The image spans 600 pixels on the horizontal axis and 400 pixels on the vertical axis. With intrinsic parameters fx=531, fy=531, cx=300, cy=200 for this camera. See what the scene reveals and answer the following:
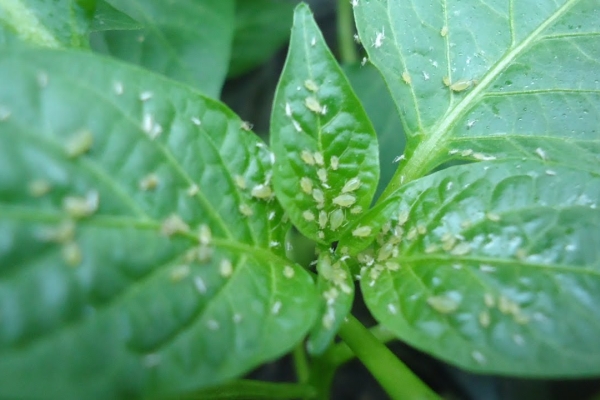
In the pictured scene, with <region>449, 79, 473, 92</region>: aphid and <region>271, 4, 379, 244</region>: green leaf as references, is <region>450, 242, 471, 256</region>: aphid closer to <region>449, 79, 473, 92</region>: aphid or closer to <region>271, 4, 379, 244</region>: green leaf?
<region>271, 4, 379, 244</region>: green leaf

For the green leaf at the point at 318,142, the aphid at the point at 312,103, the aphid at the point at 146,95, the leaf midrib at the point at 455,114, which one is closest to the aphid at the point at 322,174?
the green leaf at the point at 318,142

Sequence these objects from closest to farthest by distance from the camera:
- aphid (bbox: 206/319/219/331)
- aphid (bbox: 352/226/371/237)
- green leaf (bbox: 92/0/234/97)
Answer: aphid (bbox: 206/319/219/331)
aphid (bbox: 352/226/371/237)
green leaf (bbox: 92/0/234/97)

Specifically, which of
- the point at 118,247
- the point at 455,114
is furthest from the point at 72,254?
the point at 455,114

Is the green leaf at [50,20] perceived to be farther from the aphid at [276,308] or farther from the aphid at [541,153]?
the aphid at [541,153]

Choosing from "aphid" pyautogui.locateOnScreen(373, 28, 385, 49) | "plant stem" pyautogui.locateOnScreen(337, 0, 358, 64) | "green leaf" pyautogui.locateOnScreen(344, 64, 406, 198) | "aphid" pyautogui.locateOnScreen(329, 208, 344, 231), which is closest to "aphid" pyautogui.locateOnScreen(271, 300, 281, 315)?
"aphid" pyautogui.locateOnScreen(329, 208, 344, 231)

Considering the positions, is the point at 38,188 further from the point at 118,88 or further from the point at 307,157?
the point at 307,157

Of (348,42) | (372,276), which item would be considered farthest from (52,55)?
(348,42)
